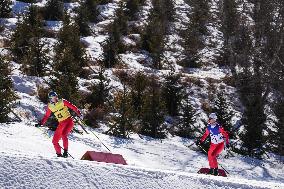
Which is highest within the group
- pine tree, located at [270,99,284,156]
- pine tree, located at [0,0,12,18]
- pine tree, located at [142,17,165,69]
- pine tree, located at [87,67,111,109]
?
pine tree, located at [0,0,12,18]

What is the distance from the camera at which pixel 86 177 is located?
733 cm

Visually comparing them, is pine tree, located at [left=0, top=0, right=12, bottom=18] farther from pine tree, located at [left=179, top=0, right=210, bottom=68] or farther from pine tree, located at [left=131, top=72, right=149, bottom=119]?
pine tree, located at [left=179, top=0, right=210, bottom=68]

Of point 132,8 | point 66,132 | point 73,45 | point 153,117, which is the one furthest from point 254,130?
point 132,8

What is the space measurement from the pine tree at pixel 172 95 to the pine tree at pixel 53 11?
8.08 m

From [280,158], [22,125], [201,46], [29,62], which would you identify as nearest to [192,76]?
[201,46]

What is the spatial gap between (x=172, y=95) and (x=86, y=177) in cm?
1127

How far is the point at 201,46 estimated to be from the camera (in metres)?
24.8

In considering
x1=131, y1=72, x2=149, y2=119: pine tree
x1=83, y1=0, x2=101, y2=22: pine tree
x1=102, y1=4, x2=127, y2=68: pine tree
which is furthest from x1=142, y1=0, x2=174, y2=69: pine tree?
x1=131, y1=72, x2=149, y2=119: pine tree

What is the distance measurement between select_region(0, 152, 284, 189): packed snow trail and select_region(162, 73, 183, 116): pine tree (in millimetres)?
9957

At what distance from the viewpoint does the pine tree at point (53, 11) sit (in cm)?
2347

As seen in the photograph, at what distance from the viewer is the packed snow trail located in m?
6.87

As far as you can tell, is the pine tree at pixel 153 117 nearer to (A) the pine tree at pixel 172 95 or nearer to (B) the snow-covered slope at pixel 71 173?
(A) the pine tree at pixel 172 95

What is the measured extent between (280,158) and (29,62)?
10001mm

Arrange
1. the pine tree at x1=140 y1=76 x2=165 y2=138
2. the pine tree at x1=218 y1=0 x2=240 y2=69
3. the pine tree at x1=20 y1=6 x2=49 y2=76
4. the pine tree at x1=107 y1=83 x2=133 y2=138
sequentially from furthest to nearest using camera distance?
the pine tree at x1=218 y1=0 x2=240 y2=69 < the pine tree at x1=20 y1=6 x2=49 y2=76 < the pine tree at x1=140 y1=76 x2=165 y2=138 < the pine tree at x1=107 y1=83 x2=133 y2=138
